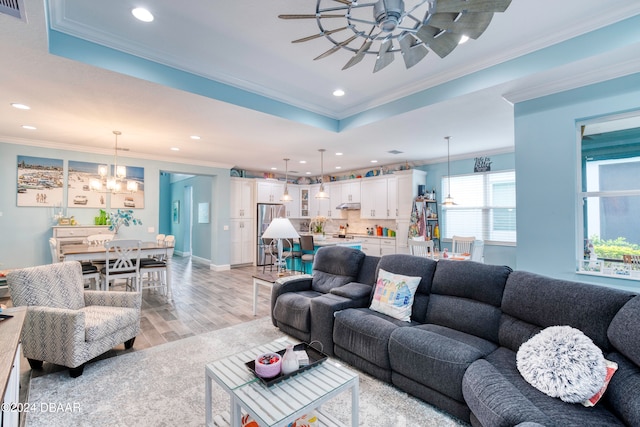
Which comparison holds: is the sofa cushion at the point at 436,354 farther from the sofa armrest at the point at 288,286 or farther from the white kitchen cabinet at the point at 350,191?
the white kitchen cabinet at the point at 350,191

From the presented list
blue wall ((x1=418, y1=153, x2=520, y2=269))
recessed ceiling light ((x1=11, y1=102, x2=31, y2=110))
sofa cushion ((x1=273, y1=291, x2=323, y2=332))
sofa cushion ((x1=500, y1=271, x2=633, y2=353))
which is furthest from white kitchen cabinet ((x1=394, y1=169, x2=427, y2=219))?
recessed ceiling light ((x1=11, y1=102, x2=31, y2=110))

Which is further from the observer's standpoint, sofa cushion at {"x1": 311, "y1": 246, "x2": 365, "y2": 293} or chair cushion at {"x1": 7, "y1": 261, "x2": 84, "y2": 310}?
sofa cushion at {"x1": 311, "y1": 246, "x2": 365, "y2": 293}

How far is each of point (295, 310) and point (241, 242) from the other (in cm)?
519

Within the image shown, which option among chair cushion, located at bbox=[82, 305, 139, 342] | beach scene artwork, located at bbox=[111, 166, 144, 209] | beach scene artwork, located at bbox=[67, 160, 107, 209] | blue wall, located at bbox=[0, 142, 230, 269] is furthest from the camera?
beach scene artwork, located at bbox=[111, 166, 144, 209]

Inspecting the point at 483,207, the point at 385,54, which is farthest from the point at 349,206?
the point at 385,54

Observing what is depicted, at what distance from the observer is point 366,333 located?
2.46 m

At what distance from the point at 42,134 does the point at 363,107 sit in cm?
523

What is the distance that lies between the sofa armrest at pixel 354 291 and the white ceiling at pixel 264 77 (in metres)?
2.25

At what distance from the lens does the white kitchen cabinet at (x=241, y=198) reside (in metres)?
7.84

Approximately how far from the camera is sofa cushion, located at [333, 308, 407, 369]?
2.35 metres

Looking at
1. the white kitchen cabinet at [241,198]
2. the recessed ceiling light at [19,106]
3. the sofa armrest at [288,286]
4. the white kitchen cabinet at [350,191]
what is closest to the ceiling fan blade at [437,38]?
the sofa armrest at [288,286]

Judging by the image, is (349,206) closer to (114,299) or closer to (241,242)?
(241,242)

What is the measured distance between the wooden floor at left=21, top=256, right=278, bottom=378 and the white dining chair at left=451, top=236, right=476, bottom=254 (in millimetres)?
3340

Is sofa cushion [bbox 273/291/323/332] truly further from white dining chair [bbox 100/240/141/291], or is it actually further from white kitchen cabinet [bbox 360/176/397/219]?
white kitchen cabinet [bbox 360/176/397/219]
